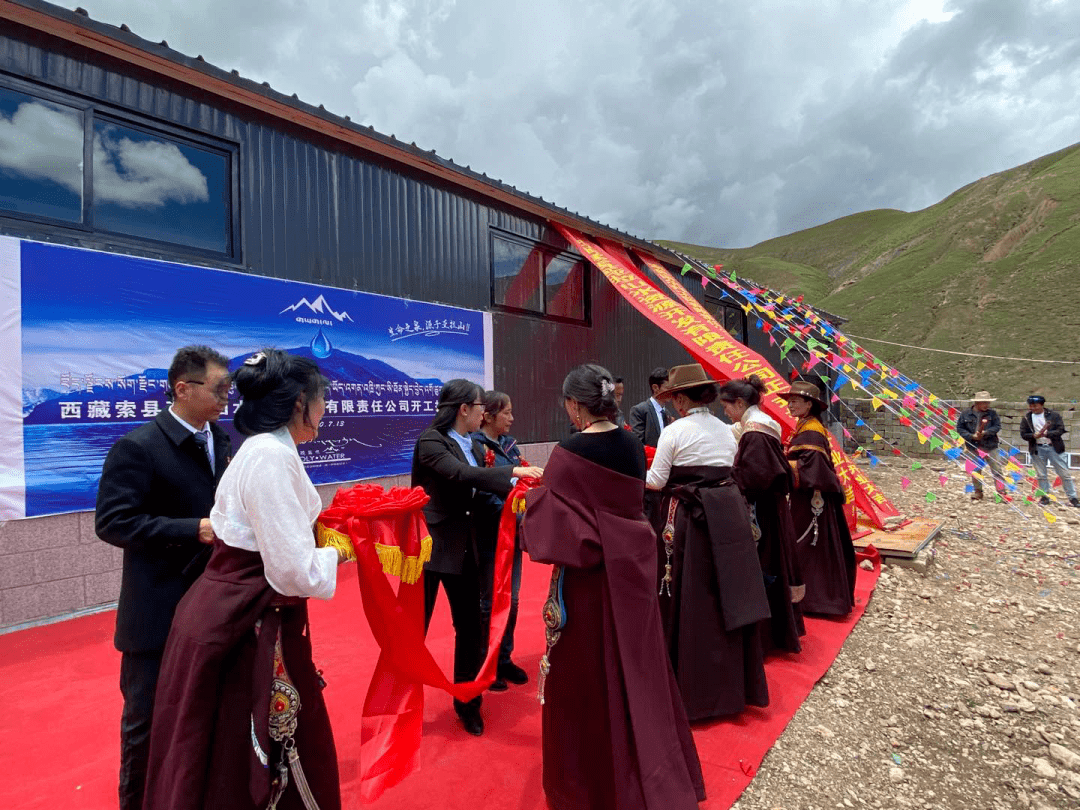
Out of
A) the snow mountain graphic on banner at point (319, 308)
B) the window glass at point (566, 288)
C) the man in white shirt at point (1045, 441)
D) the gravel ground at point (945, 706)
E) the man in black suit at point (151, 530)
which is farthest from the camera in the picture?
the man in white shirt at point (1045, 441)

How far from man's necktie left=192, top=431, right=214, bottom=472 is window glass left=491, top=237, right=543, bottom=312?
18.1ft

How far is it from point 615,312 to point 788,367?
837 cm

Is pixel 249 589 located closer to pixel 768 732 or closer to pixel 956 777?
pixel 768 732

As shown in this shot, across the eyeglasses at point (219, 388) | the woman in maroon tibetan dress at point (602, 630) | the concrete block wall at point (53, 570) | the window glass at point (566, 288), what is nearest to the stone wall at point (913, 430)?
the window glass at point (566, 288)

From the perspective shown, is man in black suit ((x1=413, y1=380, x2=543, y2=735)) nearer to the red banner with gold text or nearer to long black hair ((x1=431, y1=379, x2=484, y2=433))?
long black hair ((x1=431, y1=379, x2=484, y2=433))

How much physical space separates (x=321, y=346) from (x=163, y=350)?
1281 mm

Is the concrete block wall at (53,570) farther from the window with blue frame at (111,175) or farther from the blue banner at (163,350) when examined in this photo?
the window with blue frame at (111,175)

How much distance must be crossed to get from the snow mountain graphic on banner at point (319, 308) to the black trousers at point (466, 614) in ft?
10.9

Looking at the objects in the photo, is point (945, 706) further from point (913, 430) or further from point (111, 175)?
point (913, 430)

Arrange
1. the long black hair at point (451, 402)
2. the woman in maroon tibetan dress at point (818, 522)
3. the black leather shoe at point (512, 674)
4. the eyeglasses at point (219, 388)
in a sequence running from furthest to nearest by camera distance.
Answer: the woman in maroon tibetan dress at point (818, 522) → the black leather shoe at point (512, 674) → the long black hair at point (451, 402) → the eyeglasses at point (219, 388)

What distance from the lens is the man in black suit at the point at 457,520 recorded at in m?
2.75

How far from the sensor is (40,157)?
3939mm

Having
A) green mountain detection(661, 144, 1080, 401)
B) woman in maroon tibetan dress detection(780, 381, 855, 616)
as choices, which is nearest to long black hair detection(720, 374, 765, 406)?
woman in maroon tibetan dress detection(780, 381, 855, 616)

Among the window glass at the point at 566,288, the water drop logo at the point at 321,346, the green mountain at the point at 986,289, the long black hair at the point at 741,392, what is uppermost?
the green mountain at the point at 986,289
